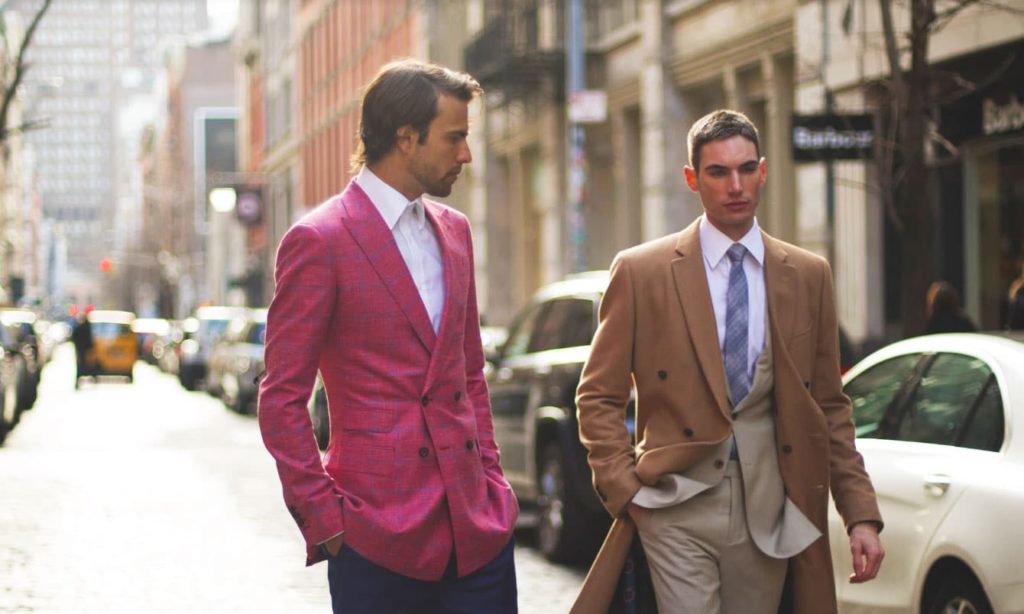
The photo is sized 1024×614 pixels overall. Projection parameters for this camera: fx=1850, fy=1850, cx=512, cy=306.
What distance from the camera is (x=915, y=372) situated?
6.77 meters

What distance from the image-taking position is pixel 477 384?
432 cm

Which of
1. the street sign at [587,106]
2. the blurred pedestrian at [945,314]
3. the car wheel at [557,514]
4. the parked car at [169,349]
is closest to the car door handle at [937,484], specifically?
the car wheel at [557,514]

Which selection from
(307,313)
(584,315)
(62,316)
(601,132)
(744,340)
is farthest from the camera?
(62,316)

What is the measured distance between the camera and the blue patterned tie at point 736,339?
455 centimetres

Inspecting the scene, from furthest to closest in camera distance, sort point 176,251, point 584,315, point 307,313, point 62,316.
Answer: point 62,316, point 176,251, point 584,315, point 307,313

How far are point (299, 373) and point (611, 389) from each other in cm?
95

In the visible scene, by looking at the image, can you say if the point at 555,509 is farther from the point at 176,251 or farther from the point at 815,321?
the point at 176,251

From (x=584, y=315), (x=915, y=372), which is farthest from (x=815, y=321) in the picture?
(x=584, y=315)

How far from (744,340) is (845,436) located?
1.25ft

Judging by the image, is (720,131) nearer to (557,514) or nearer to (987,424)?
(987,424)

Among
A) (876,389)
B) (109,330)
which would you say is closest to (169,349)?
(109,330)

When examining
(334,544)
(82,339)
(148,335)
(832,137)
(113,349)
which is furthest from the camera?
(148,335)

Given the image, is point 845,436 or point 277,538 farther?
point 277,538

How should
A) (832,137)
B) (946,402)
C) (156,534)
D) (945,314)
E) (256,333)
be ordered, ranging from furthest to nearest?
(256,333)
(832,137)
(945,314)
(156,534)
(946,402)
